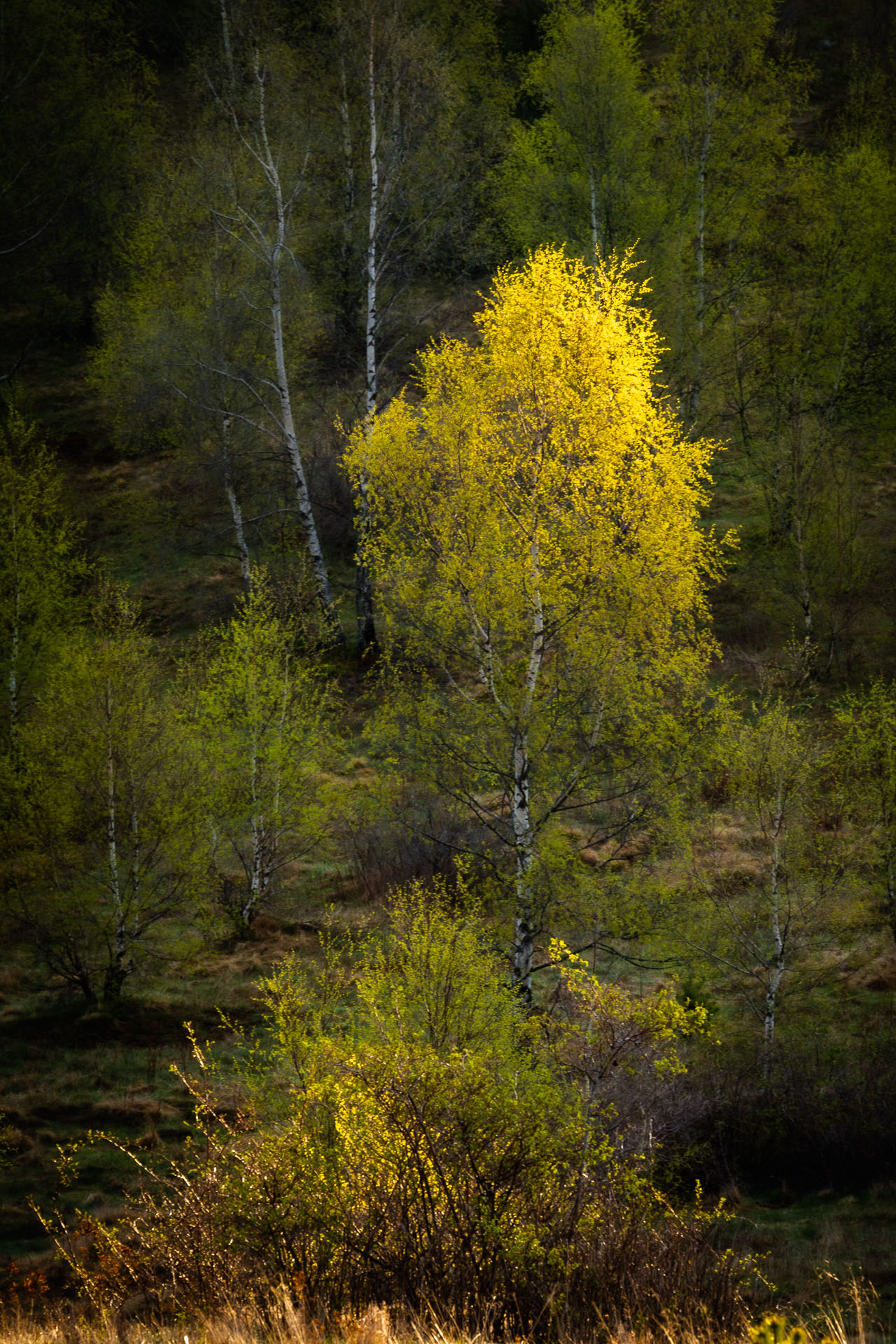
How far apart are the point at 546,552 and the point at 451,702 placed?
7.77 ft

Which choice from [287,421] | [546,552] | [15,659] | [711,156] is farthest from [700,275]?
[15,659]

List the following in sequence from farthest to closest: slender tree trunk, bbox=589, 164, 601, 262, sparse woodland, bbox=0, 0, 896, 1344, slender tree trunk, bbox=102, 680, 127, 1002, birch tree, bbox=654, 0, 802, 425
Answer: birch tree, bbox=654, 0, 802, 425 → slender tree trunk, bbox=589, 164, 601, 262 → slender tree trunk, bbox=102, 680, 127, 1002 → sparse woodland, bbox=0, 0, 896, 1344

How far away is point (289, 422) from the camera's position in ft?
73.8

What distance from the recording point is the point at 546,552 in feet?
37.6

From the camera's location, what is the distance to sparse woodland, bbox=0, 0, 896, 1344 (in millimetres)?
7098

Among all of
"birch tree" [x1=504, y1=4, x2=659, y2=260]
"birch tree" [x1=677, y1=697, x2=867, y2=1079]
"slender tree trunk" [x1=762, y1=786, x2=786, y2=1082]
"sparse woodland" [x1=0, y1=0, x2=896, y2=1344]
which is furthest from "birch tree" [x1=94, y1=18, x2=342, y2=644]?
"slender tree trunk" [x1=762, y1=786, x2=786, y2=1082]

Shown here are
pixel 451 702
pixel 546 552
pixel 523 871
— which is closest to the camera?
pixel 523 871

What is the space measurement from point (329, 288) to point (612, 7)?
11089 mm

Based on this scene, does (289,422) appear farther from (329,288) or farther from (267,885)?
(267,885)

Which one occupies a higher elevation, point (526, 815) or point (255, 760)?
point (526, 815)

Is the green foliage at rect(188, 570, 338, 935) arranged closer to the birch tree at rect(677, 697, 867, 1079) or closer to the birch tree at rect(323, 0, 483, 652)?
the birch tree at rect(323, 0, 483, 652)

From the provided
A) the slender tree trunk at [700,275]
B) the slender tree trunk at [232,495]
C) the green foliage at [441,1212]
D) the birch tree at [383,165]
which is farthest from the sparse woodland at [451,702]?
the slender tree trunk at [232,495]

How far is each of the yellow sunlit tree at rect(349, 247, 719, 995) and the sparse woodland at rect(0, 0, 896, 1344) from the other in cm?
7

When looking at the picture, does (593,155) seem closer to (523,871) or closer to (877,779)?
(877,779)
